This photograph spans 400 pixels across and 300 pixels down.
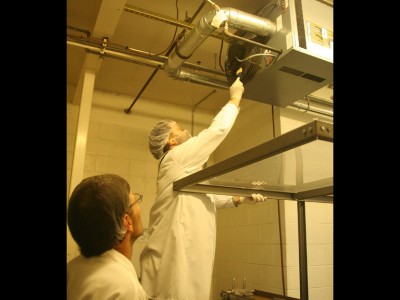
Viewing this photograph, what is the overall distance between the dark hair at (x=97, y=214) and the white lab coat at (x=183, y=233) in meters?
0.70

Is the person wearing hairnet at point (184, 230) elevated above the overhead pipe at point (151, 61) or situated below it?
below

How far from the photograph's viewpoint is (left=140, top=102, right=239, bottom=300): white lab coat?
1.72m

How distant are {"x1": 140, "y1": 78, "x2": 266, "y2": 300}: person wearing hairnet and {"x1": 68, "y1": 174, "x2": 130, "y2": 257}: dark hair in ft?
2.29

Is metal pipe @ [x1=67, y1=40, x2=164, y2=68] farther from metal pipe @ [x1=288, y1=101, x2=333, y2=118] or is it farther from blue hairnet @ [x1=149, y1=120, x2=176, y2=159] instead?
metal pipe @ [x1=288, y1=101, x2=333, y2=118]

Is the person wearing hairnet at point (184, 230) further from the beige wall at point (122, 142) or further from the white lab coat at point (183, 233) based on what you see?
the beige wall at point (122, 142)

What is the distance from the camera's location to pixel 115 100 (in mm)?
3848

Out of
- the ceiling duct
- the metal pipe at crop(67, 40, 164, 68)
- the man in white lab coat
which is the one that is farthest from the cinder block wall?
the man in white lab coat

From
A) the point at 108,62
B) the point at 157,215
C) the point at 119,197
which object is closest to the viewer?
the point at 119,197

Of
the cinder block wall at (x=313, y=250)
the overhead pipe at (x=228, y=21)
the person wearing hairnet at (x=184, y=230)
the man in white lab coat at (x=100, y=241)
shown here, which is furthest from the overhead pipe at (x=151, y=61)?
the man in white lab coat at (x=100, y=241)

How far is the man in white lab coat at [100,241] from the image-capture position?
0.93 m
